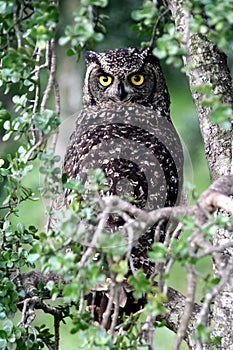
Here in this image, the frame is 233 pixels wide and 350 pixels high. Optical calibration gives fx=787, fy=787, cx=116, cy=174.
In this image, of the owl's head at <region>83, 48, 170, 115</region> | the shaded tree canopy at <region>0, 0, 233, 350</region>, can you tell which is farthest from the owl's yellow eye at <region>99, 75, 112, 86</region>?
the shaded tree canopy at <region>0, 0, 233, 350</region>

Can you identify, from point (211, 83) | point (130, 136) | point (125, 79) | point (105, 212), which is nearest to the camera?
point (105, 212)

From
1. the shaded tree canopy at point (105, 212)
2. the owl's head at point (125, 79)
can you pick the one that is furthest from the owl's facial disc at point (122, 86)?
the shaded tree canopy at point (105, 212)

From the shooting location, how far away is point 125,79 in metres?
3.00

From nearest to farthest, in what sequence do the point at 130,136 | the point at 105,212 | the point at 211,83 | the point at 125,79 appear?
the point at 105,212 < the point at 211,83 < the point at 130,136 < the point at 125,79

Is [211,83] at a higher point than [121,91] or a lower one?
lower

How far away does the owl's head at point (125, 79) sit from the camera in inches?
118

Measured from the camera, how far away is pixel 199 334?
1.42 metres

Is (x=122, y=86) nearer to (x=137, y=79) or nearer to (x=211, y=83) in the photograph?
(x=137, y=79)

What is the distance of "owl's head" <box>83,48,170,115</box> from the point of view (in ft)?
9.80

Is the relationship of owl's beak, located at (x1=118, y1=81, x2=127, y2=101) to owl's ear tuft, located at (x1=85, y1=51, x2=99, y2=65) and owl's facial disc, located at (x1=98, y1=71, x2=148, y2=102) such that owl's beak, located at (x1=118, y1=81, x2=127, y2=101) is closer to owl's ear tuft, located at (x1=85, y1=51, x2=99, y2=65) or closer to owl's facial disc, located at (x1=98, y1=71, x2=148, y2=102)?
owl's facial disc, located at (x1=98, y1=71, x2=148, y2=102)

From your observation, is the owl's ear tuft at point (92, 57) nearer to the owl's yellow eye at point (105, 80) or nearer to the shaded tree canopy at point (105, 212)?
the owl's yellow eye at point (105, 80)

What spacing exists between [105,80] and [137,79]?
0.41 feet

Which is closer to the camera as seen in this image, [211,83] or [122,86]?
[211,83]

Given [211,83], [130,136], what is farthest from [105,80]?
[211,83]
